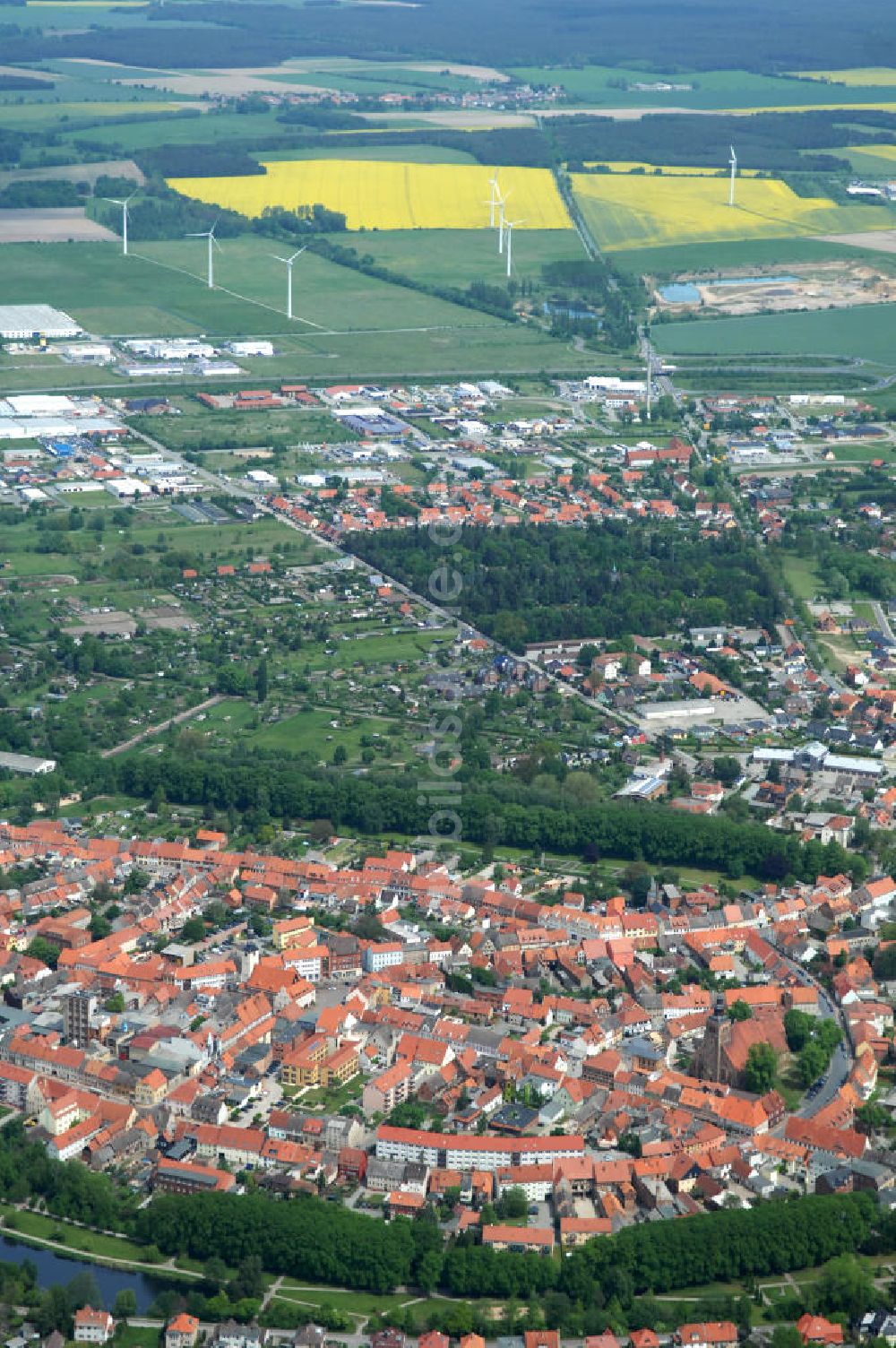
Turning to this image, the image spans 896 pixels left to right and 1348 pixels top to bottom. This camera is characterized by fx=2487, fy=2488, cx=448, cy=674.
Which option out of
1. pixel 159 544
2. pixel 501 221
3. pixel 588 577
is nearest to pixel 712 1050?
pixel 588 577

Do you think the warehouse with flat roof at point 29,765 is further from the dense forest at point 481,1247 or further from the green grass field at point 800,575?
the green grass field at point 800,575

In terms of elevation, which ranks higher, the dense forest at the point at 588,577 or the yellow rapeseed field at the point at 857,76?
the yellow rapeseed field at the point at 857,76

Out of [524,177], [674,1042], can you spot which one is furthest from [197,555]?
[524,177]

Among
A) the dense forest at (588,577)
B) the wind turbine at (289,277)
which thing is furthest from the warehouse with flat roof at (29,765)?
the wind turbine at (289,277)

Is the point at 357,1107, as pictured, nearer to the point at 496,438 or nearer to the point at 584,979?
the point at 584,979

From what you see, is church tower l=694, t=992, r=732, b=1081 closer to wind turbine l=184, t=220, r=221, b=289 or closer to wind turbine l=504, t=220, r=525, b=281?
wind turbine l=184, t=220, r=221, b=289

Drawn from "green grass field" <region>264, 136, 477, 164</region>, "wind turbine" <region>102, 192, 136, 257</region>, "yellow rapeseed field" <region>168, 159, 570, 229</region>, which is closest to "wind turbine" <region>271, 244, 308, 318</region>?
"wind turbine" <region>102, 192, 136, 257</region>
